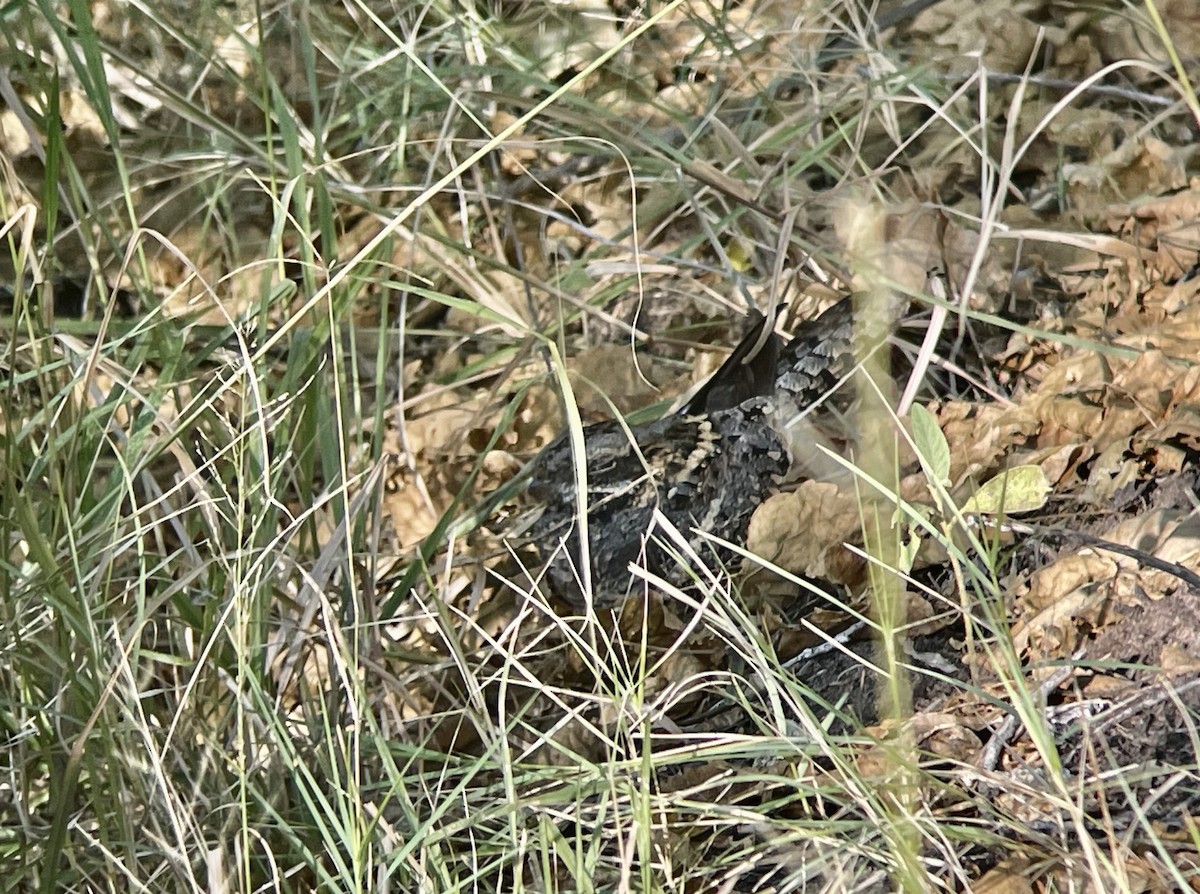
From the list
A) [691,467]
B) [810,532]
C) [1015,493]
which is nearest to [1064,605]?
[1015,493]

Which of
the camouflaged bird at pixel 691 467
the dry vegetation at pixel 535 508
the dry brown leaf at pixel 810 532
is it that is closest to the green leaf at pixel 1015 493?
the dry vegetation at pixel 535 508

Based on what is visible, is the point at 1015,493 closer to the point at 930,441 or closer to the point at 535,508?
the point at 930,441

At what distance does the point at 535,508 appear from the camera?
1729 millimetres

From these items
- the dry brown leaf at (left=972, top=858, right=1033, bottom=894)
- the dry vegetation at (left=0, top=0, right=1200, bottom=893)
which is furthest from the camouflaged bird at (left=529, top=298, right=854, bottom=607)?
the dry brown leaf at (left=972, top=858, right=1033, bottom=894)

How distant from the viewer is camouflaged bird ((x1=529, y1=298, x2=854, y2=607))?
1.55m

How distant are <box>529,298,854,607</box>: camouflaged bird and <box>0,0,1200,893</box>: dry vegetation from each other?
0.17 ft

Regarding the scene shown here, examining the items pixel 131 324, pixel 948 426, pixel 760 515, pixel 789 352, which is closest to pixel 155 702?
pixel 131 324

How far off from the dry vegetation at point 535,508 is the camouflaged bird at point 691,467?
2.1 inches

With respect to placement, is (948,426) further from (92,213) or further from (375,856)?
(92,213)

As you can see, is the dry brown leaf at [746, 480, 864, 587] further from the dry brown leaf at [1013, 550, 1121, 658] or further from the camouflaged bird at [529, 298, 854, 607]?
the dry brown leaf at [1013, 550, 1121, 658]

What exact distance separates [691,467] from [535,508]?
0.77 ft

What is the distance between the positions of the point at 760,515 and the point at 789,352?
11.7 inches

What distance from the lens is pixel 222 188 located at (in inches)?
75.1

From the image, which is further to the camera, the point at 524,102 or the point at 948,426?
the point at 948,426
